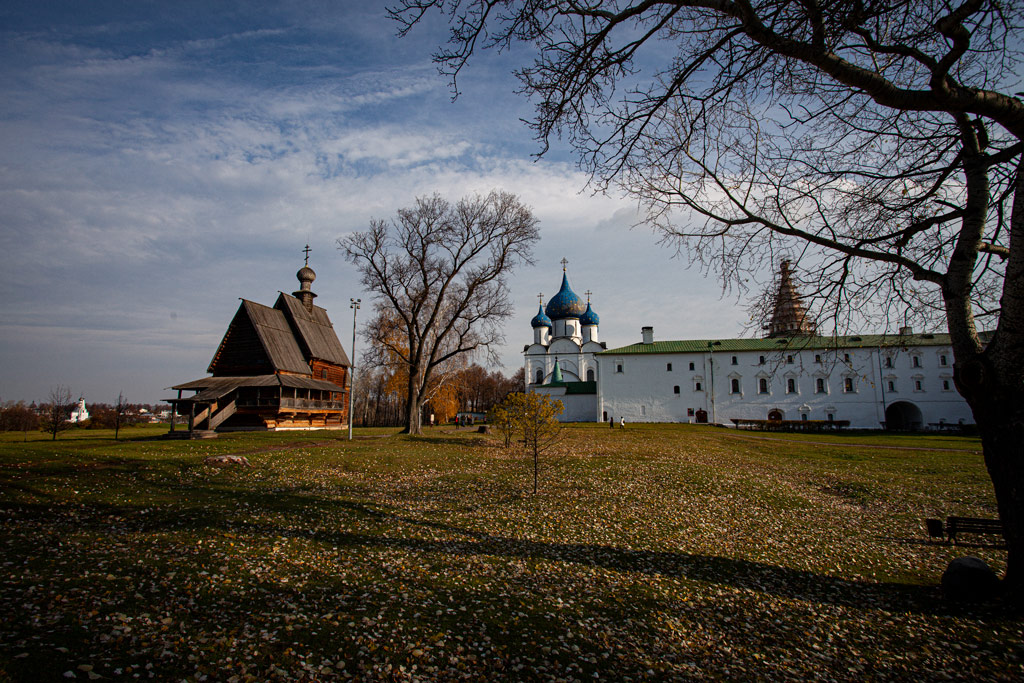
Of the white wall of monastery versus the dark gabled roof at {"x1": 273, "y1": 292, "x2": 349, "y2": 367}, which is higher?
the dark gabled roof at {"x1": 273, "y1": 292, "x2": 349, "y2": 367}

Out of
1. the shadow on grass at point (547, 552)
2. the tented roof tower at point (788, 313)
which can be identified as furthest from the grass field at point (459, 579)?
the tented roof tower at point (788, 313)

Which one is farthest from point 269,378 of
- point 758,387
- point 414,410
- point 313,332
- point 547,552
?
point 758,387

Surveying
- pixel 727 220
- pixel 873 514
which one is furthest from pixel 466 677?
pixel 873 514

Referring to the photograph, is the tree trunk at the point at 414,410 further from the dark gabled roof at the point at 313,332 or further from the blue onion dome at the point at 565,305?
the blue onion dome at the point at 565,305

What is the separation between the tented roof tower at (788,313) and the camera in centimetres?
827

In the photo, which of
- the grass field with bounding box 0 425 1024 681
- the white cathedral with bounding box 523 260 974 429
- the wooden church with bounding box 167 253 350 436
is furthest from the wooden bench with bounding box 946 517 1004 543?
the white cathedral with bounding box 523 260 974 429

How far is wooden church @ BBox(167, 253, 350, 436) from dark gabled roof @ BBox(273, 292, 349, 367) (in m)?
A: 0.09

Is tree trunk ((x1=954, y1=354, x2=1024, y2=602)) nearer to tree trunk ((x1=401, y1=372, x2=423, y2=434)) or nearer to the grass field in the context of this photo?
the grass field

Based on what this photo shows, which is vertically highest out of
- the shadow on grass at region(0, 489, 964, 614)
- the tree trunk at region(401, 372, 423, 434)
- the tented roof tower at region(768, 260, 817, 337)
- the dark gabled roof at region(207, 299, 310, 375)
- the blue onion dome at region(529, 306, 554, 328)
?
the blue onion dome at region(529, 306, 554, 328)

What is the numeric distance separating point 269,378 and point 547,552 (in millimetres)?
31920

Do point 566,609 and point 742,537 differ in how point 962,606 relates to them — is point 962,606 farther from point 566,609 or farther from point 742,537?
point 566,609

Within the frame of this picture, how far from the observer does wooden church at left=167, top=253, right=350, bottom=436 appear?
33.3 metres

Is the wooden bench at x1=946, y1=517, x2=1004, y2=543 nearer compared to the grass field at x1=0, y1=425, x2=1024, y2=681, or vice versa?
the grass field at x1=0, y1=425, x2=1024, y2=681

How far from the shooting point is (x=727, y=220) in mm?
8555
